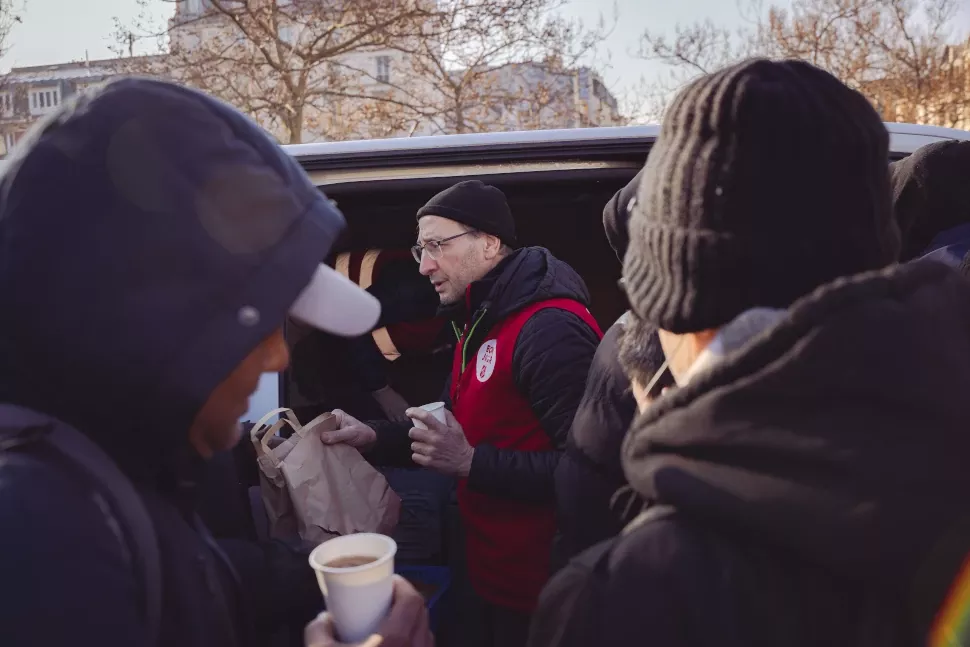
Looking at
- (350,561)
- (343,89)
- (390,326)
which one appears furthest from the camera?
(343,89)

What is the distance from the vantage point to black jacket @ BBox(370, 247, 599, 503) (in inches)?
83.2

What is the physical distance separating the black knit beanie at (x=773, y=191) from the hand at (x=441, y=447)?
1356 mm

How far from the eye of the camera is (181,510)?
44.1 inches

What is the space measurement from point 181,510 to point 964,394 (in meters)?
1.09

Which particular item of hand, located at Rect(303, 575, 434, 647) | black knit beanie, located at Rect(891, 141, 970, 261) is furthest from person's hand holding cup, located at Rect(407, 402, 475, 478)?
black knit beanie, located at Rect(891, 141, 970, 261)

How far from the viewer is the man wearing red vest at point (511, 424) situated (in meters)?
2.14

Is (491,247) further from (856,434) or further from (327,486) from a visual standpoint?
(856,434)

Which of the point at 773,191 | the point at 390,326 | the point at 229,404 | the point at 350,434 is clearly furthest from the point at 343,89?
the point at 773,191

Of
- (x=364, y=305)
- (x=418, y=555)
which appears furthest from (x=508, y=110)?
(x=364, y=305)

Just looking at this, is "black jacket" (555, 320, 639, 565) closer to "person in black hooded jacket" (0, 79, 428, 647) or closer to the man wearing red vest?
the man wearing red vest

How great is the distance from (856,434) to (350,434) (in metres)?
1.86

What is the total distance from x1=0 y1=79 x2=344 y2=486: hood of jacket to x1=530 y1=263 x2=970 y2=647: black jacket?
599 millimetres

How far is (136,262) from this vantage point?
2.92 feet

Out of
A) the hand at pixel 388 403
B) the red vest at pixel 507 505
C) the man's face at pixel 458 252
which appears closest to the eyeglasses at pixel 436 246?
the man's face at pixel 458 252
